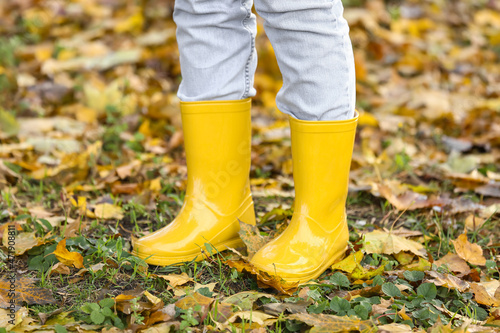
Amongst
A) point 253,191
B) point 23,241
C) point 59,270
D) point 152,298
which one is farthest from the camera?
point 253,191

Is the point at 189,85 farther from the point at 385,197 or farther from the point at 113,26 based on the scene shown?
the point at 113,26

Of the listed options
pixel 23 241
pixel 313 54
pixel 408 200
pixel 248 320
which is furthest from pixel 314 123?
pixel 23 241

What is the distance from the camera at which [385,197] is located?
1.69m

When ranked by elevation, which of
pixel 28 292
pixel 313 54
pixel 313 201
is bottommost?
pixel 28 292

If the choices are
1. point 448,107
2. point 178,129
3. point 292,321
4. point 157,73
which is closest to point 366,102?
point 448,107

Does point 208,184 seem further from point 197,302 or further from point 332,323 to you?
point 332,323

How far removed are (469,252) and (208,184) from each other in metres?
0.78

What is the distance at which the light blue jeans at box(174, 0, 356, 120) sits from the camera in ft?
3.78

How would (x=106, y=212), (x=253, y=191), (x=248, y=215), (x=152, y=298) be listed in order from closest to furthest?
(x=152, y=298) → (x=248, y=215) → (x=106, y=212) → (x=253, y=191)

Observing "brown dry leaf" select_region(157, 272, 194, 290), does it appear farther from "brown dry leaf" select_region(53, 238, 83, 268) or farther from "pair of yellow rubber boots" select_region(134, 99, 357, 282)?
"brown dry leaf" select_region(53, 238, 83, 268)

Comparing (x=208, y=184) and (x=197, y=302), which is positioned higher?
(x=208, y=184)

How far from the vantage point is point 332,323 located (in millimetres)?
1056

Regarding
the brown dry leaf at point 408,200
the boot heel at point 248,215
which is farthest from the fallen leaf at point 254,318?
the brown dry leaf at point 408,200

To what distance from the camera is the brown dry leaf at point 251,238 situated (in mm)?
1360
